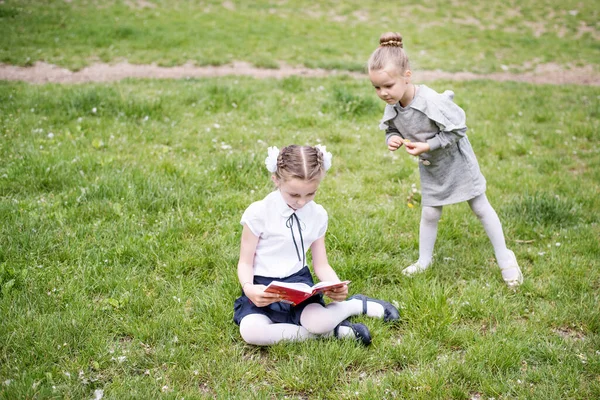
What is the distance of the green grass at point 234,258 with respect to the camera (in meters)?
3.15

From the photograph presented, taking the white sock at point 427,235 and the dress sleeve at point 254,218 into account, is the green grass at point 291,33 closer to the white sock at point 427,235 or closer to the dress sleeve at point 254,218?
the white sock at point 427,235

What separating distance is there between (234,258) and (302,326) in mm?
1020

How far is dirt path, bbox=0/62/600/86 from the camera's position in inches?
377

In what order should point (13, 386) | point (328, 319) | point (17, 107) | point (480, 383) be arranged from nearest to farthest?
point (13, 386) < point (480, 383) < point (328, 319) < point (17, 107)

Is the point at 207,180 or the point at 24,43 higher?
the point at 24,43

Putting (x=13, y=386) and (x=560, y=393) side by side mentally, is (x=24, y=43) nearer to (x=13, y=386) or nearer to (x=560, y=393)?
(x=13, y=386)

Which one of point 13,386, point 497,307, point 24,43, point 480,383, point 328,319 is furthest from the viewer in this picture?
point 24,43

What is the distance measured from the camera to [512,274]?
13.8ft

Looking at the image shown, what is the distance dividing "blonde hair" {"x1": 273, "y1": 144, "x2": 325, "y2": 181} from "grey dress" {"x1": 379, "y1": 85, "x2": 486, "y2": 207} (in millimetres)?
1063

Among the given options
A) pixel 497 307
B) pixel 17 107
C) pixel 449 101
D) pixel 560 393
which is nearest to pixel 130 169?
pixel 17 107

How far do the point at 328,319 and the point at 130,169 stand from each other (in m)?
3.17

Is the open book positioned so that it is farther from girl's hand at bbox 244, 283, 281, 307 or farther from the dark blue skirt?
the dark blue skirt

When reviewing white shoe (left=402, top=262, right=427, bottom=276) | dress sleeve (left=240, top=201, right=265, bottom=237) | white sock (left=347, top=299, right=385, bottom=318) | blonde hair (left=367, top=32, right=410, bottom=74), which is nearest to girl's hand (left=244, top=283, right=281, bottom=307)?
dress sleeve (left=240, top=201, right=265, bottom=237)

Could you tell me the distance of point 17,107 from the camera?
7.23 meters
